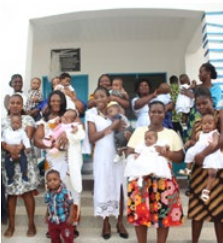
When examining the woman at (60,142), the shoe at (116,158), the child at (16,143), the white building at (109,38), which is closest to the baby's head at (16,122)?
the child at (16,143)

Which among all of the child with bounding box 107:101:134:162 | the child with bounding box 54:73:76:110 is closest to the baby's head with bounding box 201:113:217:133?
the child with bounding box 107:101:134:162

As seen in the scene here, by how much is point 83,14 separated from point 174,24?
2.57 meters

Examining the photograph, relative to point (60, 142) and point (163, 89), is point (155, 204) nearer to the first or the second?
point (60, 142)

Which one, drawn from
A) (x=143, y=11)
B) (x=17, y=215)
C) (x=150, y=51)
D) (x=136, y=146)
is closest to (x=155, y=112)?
(x=136, y=146)

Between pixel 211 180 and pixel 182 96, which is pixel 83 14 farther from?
pixel 211 180

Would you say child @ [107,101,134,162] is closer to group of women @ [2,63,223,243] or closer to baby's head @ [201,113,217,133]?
group of women @ [2,63,223,243]

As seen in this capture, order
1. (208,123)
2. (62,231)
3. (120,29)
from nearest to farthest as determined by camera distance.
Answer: (208,123)
(62,231)
(120,29)

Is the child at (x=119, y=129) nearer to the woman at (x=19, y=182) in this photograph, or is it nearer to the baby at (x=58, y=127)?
the baby at (x=58, y=127)

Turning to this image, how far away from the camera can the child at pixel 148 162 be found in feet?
10.2

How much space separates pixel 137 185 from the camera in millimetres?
3172

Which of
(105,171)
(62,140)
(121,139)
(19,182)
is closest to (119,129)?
(121,139)

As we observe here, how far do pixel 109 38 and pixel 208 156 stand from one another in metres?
5.93

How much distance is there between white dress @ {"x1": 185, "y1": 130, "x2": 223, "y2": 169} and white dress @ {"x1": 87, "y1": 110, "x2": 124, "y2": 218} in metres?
0.89

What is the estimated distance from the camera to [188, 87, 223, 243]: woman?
3254mm
